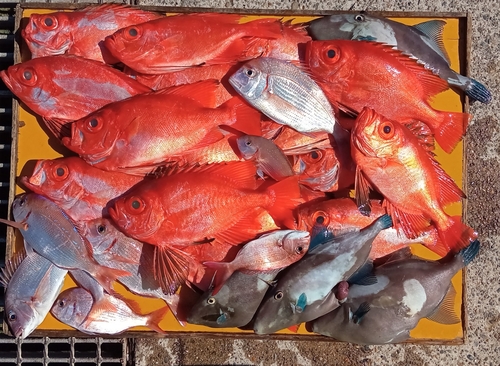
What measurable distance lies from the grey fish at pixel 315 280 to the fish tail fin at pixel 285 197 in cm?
21

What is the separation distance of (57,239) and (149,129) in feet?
2.42

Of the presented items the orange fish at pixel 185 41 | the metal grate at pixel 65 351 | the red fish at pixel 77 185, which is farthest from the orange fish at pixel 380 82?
the metal grate at pixel 65 351

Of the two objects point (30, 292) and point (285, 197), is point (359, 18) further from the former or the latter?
point (30, 292)

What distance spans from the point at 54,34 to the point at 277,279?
171 centimetres

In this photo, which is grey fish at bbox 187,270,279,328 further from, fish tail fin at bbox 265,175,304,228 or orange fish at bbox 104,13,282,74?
orange fish at bbox 104,13,282,74

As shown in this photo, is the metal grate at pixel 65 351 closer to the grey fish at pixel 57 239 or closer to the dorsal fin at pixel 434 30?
the grey fish at pixel 57 239

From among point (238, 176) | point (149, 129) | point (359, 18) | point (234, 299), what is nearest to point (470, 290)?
point (234, 299)

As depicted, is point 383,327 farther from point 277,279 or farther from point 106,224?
point 106,224

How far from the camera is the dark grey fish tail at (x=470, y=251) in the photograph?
244cm

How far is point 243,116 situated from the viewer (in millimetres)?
2449

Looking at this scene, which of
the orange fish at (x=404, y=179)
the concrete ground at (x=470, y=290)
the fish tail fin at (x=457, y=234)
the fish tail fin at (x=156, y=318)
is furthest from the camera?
the concrete ground at (x=470, y=290)

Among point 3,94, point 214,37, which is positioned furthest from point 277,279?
point 3,94

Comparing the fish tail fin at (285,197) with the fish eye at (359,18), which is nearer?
the fish tail fin at (285,197)

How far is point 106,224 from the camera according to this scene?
248 cm
